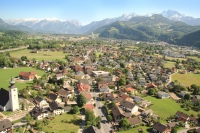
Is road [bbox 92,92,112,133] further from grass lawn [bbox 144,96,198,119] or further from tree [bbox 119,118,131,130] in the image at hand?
grass lawn [bbox 144,96,198,119]

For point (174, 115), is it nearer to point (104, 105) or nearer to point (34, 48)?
point (104, 105)

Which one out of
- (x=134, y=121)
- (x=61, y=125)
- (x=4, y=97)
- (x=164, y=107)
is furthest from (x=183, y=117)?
(x=4, y=97)

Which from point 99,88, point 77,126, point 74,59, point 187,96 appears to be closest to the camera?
point 77,126

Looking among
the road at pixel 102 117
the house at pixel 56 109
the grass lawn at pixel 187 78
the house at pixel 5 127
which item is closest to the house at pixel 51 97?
the house at pixel 56 109

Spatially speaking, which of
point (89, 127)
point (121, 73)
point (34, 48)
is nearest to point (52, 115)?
point (89, 127)

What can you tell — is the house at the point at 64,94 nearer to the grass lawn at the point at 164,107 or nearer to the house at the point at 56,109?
the house at the point at 56,109

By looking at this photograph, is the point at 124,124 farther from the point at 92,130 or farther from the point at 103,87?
the point at 103,87

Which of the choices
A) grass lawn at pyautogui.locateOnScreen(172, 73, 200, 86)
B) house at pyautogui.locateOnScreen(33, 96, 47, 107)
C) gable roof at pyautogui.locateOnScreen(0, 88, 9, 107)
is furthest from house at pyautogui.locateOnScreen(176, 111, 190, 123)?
gable roof at pyautogui.locateOnScreen(0, 88, 9, 107)
